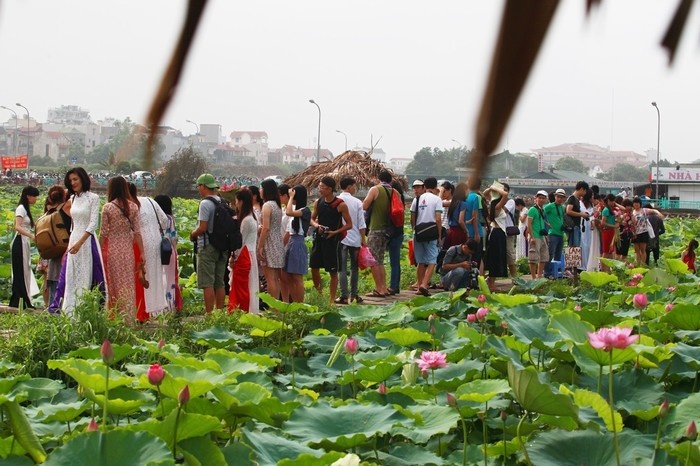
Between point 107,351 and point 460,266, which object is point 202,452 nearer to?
point 107,351

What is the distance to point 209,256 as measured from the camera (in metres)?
4.52

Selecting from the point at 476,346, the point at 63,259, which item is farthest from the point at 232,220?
the point at 476,346

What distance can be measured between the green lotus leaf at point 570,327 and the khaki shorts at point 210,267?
201cm

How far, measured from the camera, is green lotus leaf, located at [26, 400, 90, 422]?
240 centimetres

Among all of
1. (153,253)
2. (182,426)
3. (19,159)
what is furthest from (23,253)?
(19,159)

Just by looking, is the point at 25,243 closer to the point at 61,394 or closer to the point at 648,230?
the point at 61,394

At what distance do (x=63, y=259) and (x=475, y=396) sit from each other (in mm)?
2683

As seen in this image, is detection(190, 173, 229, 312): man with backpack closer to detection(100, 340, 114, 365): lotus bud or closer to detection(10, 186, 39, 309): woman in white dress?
detection(10, 186, 39, 309): woman in white dress

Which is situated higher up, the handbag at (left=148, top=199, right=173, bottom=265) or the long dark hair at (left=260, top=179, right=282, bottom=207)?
the long dark hair at (left=260, top=179, right=282, bottom=207)

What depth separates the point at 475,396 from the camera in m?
2.29

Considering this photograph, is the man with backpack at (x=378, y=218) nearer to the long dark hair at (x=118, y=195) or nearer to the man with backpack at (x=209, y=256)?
the man with backpack at (x=209, y=256)

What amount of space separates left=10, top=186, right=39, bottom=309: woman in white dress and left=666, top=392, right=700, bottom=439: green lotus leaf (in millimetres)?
3721

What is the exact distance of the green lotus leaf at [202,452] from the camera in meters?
1.94

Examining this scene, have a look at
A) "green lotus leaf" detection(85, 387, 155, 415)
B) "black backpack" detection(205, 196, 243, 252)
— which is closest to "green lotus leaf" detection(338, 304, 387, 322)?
"black backpack" detection(205, 196, 243, 252)
